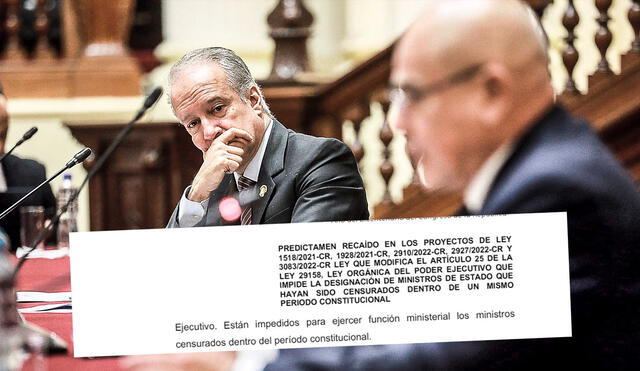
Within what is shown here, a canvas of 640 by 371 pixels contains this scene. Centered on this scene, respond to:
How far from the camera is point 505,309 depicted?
6.14ft

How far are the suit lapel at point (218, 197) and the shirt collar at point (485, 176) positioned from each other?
1.72 ft

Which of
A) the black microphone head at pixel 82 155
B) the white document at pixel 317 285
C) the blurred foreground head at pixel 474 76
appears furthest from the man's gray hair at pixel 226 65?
the blurred foreground head at pixel 474 76

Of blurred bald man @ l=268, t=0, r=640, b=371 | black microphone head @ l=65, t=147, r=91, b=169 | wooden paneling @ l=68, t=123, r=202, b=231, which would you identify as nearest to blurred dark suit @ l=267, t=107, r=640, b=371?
blurred bald man @ l=268, t=0, r=640, b=371

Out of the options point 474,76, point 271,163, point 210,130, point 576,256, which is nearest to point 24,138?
point 210,130

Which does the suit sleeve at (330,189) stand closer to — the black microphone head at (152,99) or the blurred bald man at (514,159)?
the black microphone head at (152,99)

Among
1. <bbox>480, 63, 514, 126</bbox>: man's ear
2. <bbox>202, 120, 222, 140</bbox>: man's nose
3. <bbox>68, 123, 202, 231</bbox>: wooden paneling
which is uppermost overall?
<bbox>480, 63, 514, 126</bbox>: man's ear

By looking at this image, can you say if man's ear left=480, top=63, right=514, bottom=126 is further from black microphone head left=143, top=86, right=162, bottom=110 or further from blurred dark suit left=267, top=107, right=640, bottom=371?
black microphone head left=143, top=86, right=162, bottom=110

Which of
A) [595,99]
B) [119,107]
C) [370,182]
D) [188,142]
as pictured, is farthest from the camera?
[370,182]

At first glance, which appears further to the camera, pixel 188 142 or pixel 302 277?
pixel 188 142

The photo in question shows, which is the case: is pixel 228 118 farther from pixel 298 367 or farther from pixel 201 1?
pixel 201 1

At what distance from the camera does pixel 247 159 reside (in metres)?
2.23

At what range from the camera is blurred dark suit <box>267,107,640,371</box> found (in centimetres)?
161

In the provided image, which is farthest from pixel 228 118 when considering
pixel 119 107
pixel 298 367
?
pixel 119 107

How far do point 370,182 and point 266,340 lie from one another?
2316 millimetres
